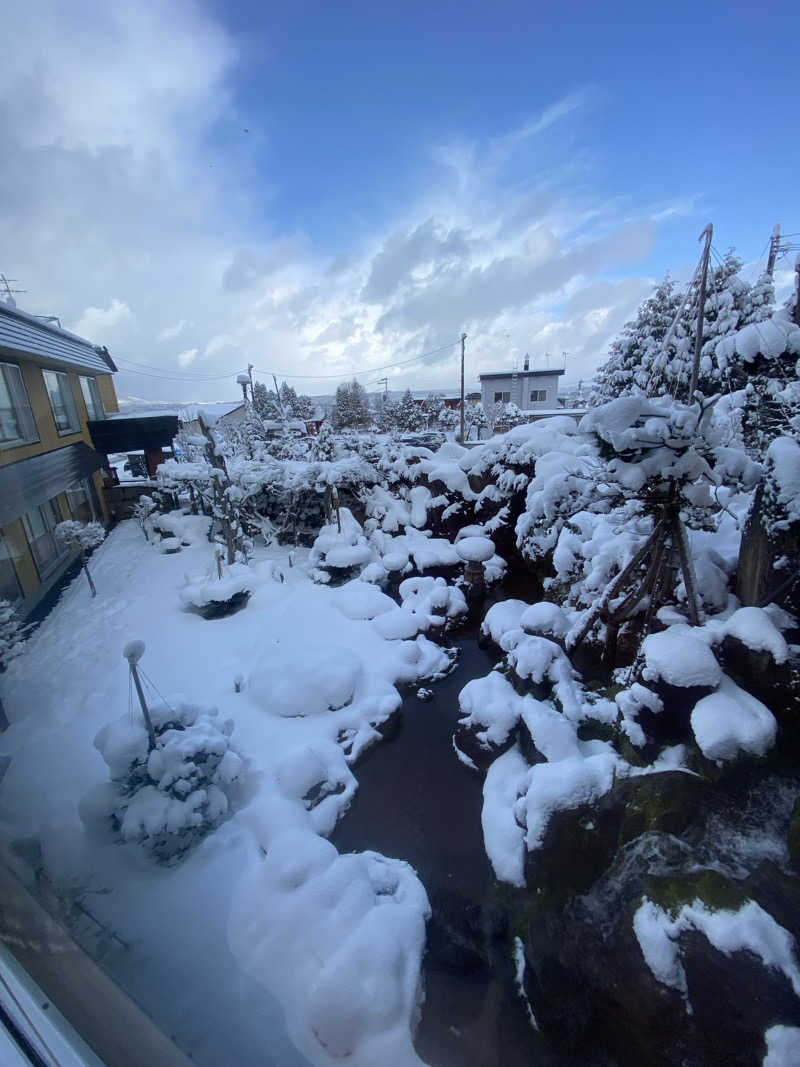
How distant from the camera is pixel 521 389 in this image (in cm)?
2678

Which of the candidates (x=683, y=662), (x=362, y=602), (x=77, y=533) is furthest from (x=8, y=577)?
(x=683, y=662)

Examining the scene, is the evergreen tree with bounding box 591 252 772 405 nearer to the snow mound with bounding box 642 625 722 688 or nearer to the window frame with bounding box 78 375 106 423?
the snow mound with bounding box 642 625 722 688

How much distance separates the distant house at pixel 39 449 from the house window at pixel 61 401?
0.08 ft

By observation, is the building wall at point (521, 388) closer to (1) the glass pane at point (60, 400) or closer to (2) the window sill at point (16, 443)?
(1) the glass pane at point (60, 400)

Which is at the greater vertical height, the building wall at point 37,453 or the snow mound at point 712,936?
the building wall at point 37,453

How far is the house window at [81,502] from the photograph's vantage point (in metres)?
9.93

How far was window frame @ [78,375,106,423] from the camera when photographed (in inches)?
456

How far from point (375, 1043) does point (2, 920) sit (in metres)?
2.67

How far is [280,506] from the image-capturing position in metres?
12.0

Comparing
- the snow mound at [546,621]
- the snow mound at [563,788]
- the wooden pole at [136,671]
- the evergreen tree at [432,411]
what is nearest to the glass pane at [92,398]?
the wooden pole at [136,671]

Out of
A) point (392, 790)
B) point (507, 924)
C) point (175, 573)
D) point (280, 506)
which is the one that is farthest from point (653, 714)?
point (280, 506)

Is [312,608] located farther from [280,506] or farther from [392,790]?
[280,506]

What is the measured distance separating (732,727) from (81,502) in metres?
13.1

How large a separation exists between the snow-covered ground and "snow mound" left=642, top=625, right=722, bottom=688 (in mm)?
2787
